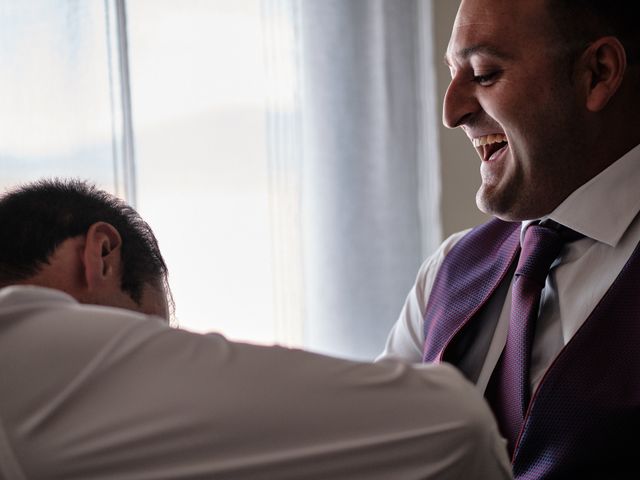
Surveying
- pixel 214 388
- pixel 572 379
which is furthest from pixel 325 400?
pixel 572 379

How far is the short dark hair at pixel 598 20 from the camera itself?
1.42 m

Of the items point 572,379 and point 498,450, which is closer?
point 498,450

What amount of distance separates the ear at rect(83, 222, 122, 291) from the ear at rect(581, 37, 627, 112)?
842 millimetres

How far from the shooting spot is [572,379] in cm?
120

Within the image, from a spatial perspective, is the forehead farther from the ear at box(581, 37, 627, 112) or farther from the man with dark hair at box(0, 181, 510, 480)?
the man with dark hair at box(0, 181, 510, 480)

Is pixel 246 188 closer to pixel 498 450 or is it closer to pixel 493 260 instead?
pixel 493 260

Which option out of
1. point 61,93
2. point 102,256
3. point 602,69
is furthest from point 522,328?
point 61,93

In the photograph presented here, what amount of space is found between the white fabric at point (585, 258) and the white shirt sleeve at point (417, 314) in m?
0.23

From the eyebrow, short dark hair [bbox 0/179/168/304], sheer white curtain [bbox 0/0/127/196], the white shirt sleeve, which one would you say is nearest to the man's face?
the eyebrow

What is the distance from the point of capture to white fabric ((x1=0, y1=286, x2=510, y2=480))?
2.26 feet

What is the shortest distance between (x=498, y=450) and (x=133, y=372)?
0.32m

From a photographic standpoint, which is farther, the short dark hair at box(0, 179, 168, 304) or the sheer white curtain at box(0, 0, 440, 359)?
the sheer white curtain at box(0, 0, 440, 359)

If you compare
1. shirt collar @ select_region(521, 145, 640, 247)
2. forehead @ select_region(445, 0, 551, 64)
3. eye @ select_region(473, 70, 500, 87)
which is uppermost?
forehead @ select_region(445, 0, 551, 64)

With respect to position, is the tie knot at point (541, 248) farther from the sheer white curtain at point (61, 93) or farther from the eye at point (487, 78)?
the sheer white curtain at point (61, 93)
